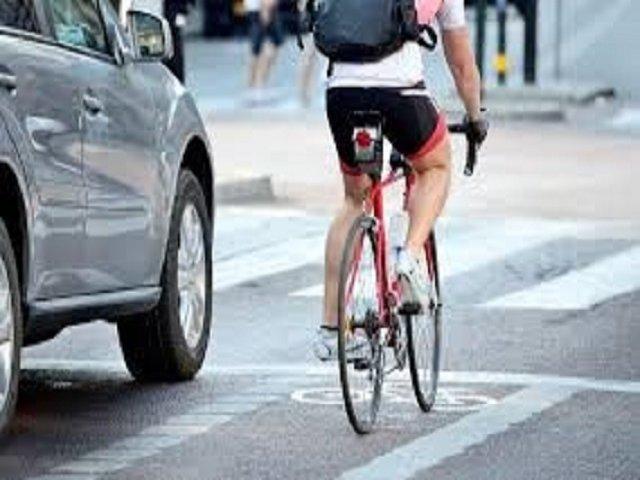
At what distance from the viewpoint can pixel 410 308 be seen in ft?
30.9

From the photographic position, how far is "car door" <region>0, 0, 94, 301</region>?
8.83 metres

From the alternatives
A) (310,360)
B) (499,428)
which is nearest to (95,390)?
(310,360)

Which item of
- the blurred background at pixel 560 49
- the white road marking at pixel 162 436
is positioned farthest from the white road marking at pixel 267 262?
the blurred background at pixel 560 49

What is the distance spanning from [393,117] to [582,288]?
461 cm

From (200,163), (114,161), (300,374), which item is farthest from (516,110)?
(114,161)

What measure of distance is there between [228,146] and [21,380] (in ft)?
41.9

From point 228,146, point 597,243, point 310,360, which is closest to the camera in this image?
point 310,360

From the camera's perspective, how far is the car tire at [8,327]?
28.5 feet

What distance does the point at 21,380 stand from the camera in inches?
419

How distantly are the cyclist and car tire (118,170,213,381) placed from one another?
1.11m

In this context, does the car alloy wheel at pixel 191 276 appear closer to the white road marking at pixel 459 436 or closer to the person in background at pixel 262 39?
the white road marking at pixel 459 436

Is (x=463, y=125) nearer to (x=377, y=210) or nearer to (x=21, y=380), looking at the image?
(x=377, y=210)

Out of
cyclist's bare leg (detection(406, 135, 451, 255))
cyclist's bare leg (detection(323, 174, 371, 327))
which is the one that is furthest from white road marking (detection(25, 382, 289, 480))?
cyclist's bare leg (detection(406, 135, 451, 255))

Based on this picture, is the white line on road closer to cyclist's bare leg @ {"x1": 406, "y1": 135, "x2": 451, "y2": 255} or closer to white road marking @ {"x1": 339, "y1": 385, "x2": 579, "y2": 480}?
white road marking @ {"x1": 339, "y1": 385, "x2": 579, "y2": 480}
